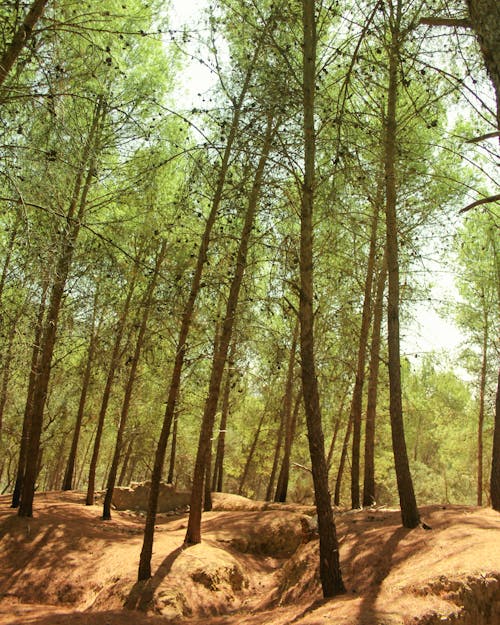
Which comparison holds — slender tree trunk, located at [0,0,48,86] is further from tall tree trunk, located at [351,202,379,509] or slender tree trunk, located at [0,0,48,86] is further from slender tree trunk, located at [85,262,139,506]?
tall tree trunk, located at [351,202,379,509]

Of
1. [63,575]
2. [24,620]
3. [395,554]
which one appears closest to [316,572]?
[395,554]

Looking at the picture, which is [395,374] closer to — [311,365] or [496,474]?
[311,365]

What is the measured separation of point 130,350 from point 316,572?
9.16 m

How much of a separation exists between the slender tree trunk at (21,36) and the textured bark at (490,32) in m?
3.90

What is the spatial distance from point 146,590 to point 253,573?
8.98ft

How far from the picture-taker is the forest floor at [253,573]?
5000 millimetres

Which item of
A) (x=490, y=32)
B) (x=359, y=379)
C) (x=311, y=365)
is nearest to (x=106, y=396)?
(x=359, y=379)

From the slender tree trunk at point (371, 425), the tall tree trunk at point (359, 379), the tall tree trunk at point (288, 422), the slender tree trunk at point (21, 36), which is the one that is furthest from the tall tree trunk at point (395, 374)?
→ the tall tree trunk at point (288, 422)

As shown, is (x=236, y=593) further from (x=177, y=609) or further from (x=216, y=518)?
(x=216, y=518)

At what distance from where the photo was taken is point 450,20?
4.22 meters

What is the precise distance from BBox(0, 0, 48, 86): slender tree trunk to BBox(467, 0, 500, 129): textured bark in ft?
12.8

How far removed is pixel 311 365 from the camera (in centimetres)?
604

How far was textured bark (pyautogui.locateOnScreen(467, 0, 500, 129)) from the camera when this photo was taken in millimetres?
3430

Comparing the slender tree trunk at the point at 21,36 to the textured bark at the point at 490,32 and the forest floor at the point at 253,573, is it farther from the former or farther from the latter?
the forest floor at the point at 253,573
